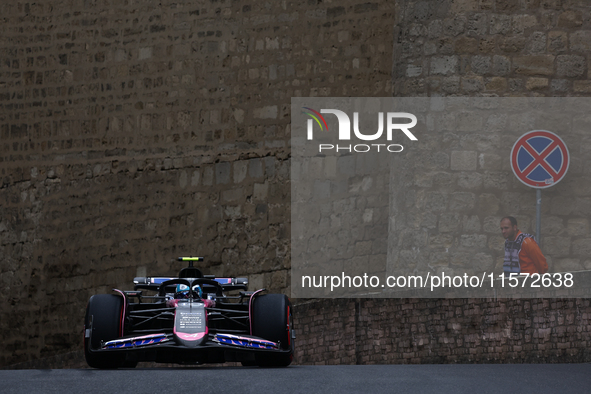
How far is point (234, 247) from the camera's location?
45.2 ft

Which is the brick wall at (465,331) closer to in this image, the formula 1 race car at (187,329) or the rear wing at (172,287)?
the rear wing at (172,287)

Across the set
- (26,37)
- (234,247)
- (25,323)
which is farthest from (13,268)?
(234,247)

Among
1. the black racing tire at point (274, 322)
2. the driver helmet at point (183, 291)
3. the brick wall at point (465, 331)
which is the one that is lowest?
the brick wall at point (465, 331)

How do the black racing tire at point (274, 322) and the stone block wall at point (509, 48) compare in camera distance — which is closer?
the black racing tire at point (274, 322)

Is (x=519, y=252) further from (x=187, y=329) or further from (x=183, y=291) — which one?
(x=187, y=329)

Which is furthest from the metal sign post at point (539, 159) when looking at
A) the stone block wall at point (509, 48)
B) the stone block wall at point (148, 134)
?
the stone block wall at point (148, 134)

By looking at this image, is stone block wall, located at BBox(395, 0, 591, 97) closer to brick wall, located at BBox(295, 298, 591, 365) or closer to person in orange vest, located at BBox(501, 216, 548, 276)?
person in orange vest, located at BBox(501, 216, 548, 276)

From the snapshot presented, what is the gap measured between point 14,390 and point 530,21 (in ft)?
26.3

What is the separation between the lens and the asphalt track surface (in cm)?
642

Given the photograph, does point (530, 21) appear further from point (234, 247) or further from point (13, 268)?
point (13, 268)

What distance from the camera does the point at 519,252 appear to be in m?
11.8

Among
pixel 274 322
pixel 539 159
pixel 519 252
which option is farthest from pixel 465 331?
pixel 274 322

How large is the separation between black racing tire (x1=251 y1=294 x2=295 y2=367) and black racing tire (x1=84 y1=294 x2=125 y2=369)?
3.55 feet

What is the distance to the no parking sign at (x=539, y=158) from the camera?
1082 cm
